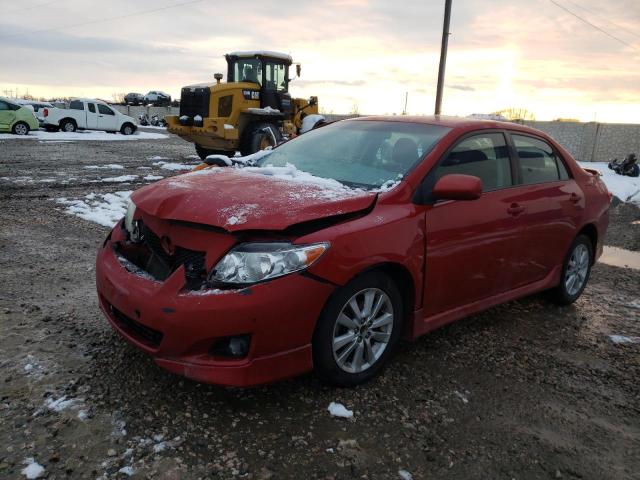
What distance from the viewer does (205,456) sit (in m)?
2.48

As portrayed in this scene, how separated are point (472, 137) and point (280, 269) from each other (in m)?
1.97

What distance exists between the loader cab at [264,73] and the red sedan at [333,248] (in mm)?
11569

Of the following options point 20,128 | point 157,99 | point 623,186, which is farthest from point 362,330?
point 157,99

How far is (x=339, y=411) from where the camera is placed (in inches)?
114

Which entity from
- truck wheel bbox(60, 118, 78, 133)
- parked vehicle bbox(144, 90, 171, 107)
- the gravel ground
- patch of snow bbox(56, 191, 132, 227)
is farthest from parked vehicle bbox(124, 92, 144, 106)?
the gravel ground

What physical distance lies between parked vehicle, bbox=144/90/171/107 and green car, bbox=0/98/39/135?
26081 millimetres

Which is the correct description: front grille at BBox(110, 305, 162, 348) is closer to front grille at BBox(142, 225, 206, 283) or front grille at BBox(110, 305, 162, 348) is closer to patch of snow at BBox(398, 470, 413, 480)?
front grille at BBox(142, 225, 206, 283)

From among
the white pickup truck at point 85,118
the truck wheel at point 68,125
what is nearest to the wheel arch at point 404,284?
the white pickup truck at point 85,118


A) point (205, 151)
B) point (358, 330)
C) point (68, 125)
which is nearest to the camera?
point (358, 330)

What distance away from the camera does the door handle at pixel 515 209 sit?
3.90 m

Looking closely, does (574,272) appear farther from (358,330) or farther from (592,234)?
(358,330)

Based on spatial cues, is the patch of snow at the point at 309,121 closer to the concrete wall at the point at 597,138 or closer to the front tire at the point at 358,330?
the concrete wall at the point at 597,138

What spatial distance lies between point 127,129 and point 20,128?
18.5 feet

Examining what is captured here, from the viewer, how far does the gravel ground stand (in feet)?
8.16
